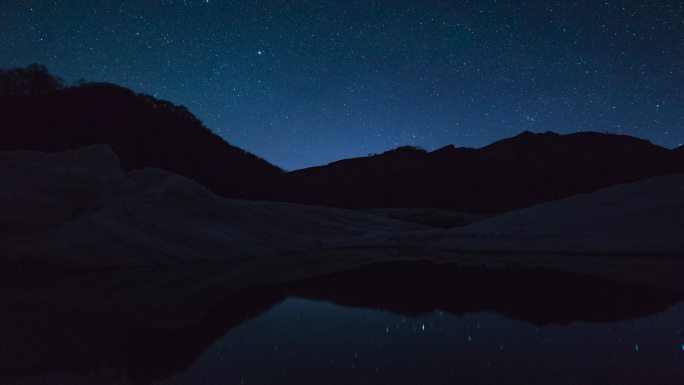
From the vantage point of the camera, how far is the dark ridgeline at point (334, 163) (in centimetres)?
3625

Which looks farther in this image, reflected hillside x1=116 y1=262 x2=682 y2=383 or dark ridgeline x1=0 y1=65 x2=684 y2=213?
dark ridgeline x1=0 y1=65 x2=684 y2=213

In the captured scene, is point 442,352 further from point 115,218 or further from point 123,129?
point 123,129

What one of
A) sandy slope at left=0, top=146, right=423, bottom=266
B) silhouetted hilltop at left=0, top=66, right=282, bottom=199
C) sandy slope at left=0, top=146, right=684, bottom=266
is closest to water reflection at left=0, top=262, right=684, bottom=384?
sandy slope at left=0, top=146, right=423, bottom=266

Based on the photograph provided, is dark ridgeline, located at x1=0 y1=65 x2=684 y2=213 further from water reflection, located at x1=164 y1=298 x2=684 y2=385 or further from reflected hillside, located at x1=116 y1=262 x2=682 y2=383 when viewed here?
water reflection, located at x1=164 y1=298 x2=684 y2=385

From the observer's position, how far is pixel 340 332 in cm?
542

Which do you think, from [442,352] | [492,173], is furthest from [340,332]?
[492,173]

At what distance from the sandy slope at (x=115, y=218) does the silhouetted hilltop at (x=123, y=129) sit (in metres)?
15.8

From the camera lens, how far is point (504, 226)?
776 inches

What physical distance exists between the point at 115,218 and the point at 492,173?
59175 millimetres

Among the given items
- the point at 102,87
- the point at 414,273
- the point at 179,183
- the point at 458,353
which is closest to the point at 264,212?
the point at 179,183

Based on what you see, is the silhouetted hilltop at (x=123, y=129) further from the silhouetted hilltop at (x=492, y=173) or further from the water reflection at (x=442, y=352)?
the water reflection at (x=442, y=352)

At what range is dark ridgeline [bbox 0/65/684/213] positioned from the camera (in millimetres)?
36250

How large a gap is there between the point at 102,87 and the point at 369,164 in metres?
41.5

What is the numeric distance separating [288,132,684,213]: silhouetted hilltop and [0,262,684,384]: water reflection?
46939mm
